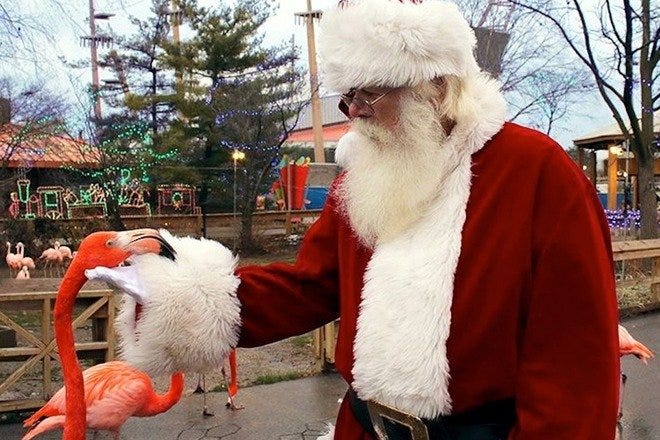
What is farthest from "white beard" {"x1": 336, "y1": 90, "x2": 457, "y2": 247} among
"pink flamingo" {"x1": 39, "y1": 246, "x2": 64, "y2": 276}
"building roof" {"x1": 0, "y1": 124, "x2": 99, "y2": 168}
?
"building roof" {"x1": 0, "y1": 124, "x2": 99, "y2": 168}

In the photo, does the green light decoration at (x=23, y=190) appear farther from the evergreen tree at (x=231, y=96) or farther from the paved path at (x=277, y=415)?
the paved path at (x=277, y=415)

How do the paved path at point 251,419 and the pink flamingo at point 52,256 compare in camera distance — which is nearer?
the paved path at point 251,419

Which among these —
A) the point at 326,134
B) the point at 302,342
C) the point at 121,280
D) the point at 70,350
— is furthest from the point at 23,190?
the point at 326,134

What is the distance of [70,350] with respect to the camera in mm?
1928

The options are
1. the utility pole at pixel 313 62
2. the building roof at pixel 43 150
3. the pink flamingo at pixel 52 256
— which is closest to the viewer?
the pink flamingo at pixel 52 256

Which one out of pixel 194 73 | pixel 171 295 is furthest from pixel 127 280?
pixel 194 73

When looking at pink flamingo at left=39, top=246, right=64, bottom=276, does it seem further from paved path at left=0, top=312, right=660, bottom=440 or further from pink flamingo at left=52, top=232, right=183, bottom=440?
pink flamingo at left=52, top=232, right=183, bottom=440

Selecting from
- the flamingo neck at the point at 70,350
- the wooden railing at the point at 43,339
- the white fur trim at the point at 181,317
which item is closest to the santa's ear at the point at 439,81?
the white fur trim at the point at 181,317

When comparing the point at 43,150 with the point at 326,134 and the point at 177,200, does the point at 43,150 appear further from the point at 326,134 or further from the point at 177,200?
the point at 326,134

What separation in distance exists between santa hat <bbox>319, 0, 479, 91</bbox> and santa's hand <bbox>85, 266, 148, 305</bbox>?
0.77 meters

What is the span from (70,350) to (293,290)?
0.72 meters

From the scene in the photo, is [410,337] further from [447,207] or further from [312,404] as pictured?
[312,404]

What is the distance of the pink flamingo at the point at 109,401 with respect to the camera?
137 inches

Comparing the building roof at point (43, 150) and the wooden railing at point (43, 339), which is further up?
the building roof at point (43, 150)
